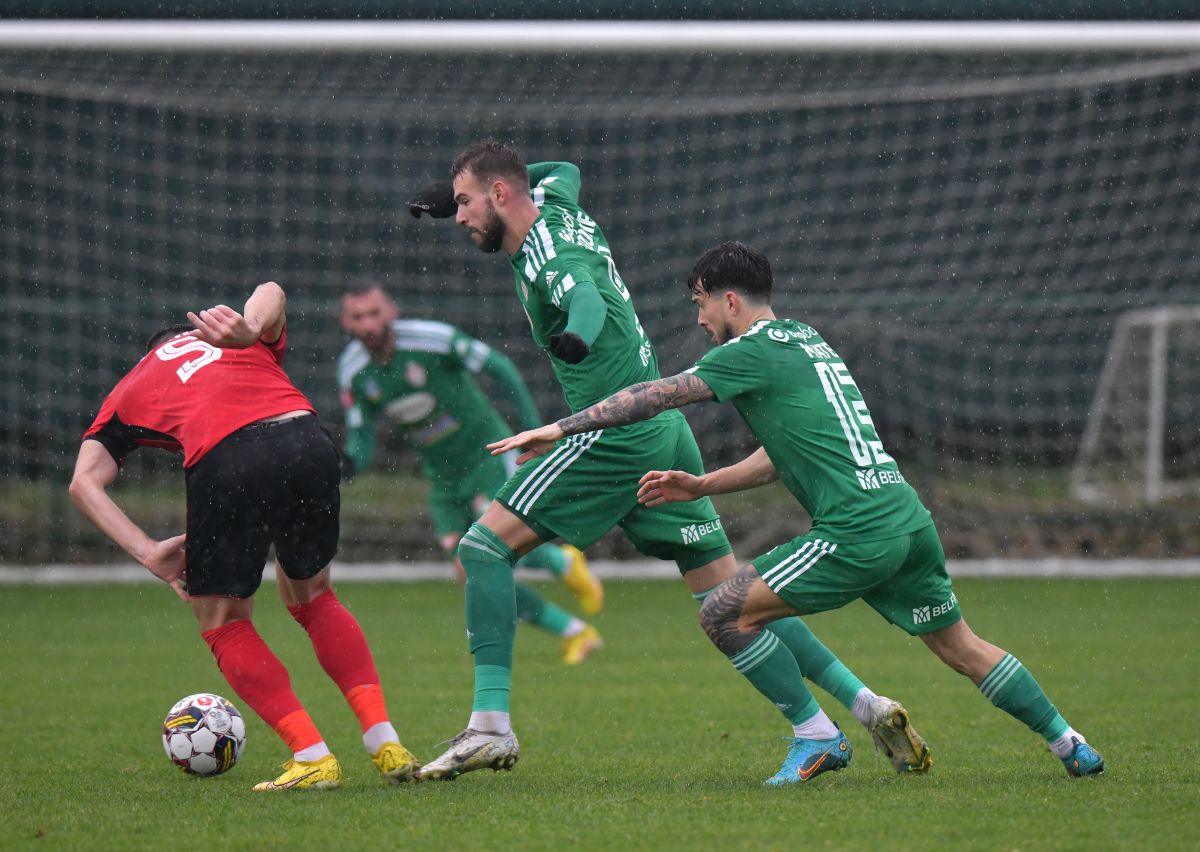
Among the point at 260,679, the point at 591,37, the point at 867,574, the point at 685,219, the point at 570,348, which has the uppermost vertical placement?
the point at 591,37

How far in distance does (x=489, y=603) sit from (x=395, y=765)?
614mm

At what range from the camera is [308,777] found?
4633 millimetres

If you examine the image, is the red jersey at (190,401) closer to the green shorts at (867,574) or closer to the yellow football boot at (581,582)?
the green shorts at (867,574)

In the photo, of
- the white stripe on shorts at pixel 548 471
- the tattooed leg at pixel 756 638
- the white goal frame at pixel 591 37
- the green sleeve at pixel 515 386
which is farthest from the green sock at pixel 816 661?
the white goal frame at pixel 591 37

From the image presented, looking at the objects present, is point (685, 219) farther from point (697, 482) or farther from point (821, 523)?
point (821, 523)

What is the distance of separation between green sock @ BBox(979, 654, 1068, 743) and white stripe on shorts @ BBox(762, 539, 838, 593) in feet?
2.22

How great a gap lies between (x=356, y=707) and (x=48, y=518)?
29.5ft

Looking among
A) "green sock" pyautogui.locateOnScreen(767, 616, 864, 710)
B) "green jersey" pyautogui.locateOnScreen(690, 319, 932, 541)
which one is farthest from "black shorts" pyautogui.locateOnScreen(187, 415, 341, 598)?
"green sock" pyautogui.locateOnScreen(767, 616, 864, 710)

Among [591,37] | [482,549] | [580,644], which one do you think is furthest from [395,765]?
[591,37]

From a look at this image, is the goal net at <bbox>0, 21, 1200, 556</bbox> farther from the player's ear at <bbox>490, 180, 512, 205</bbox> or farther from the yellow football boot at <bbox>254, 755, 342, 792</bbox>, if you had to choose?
the yellow football boot at <bbox>254, 755, 342, 792</bbox>

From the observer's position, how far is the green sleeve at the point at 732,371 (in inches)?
177

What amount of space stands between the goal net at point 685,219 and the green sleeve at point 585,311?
22.5 ft

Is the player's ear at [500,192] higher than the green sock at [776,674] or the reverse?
higher

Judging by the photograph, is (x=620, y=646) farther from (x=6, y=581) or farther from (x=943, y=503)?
(x=6, y=581)
